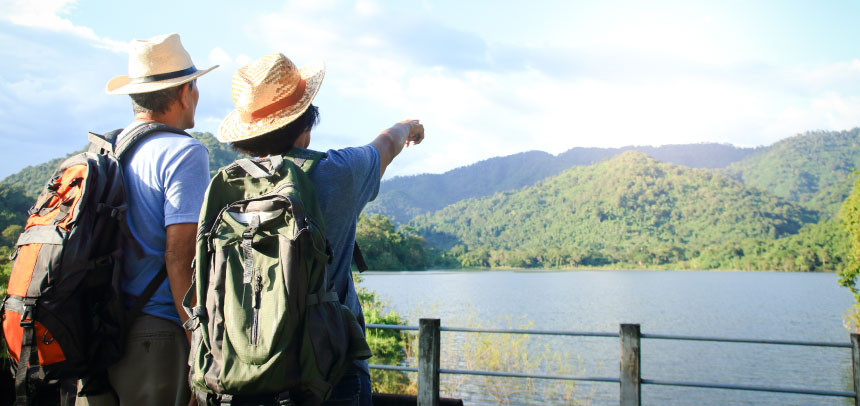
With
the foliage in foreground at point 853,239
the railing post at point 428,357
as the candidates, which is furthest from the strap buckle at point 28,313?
the foliage in foreground at point 853,239

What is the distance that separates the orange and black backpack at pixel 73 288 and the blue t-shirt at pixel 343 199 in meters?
0.55

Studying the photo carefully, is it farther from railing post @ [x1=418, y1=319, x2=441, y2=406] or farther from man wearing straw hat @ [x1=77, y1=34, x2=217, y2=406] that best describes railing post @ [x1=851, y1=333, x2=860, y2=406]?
man wearing straw hat @ [x1=77, y1=34, x2=217, y2=406]

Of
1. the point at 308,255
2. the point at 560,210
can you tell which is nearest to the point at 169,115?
the point at 308,255

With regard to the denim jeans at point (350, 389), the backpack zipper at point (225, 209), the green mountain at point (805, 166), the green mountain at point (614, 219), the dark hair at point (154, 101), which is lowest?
the denim jeans at point (350, 389)

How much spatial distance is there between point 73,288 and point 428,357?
2839 millimetres

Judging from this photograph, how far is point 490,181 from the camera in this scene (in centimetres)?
17600

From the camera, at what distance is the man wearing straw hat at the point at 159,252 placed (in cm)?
165

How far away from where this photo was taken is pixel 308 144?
164 cm

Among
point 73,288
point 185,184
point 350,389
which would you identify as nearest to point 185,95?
point 185,184

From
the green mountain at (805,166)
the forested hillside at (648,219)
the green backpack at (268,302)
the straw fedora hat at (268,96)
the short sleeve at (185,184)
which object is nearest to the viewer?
the green backpack at (268,302)

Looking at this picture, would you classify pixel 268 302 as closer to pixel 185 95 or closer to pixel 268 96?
pixel 268 96

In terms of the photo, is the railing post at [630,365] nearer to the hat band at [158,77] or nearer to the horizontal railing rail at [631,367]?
the horizontal railing rail at [631,367]

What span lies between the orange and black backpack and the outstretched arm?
2.28ft

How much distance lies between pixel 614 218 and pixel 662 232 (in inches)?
319
